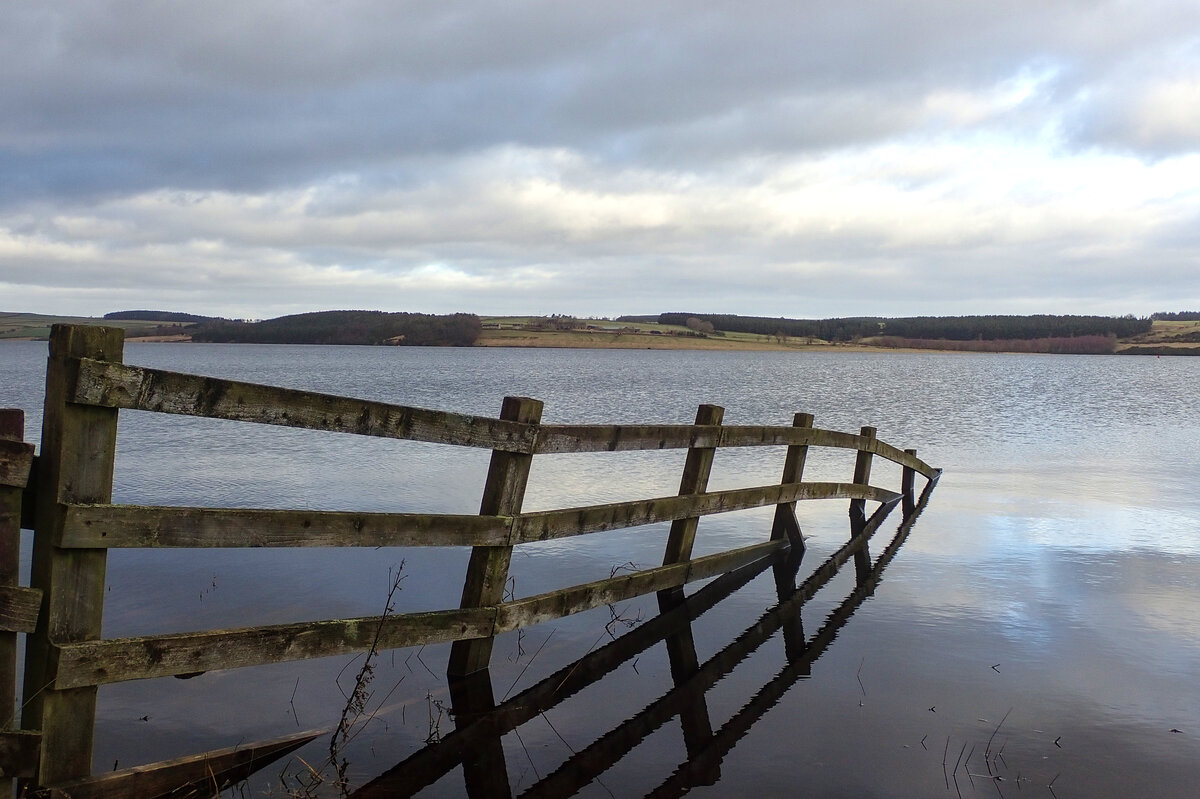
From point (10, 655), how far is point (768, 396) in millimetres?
49306

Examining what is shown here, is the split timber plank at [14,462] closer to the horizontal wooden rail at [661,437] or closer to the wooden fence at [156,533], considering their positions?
the wooden fence at [156,533]

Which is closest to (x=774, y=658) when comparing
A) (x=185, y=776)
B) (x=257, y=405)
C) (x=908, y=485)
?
(x=185, y=776)

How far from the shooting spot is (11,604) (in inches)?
151

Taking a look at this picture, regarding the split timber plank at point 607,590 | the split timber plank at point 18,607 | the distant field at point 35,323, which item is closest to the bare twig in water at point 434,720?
the split timber plank at point 607,590

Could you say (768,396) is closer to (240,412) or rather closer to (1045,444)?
(1045,444)

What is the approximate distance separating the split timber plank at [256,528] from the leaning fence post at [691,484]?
2.94 meters

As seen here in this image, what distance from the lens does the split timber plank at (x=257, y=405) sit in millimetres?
4016

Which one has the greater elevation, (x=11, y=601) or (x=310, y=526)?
(x=310, y=526)

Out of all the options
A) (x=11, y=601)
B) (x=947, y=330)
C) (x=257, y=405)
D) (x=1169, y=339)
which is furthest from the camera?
(x=947, y=330)

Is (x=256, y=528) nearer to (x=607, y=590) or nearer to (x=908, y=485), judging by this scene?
(x=607, y=590)

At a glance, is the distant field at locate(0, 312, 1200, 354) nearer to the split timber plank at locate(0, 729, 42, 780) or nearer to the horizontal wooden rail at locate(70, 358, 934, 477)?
the horizontal wooden rail at locate(70, 358, 934, 477)

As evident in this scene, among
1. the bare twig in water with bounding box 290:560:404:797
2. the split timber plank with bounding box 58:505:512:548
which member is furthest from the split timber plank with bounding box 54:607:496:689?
the split timber plank with bounding box 58:505:512:548

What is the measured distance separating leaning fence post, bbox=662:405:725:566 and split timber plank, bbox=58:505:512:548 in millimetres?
2938

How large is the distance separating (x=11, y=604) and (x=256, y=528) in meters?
1.12
